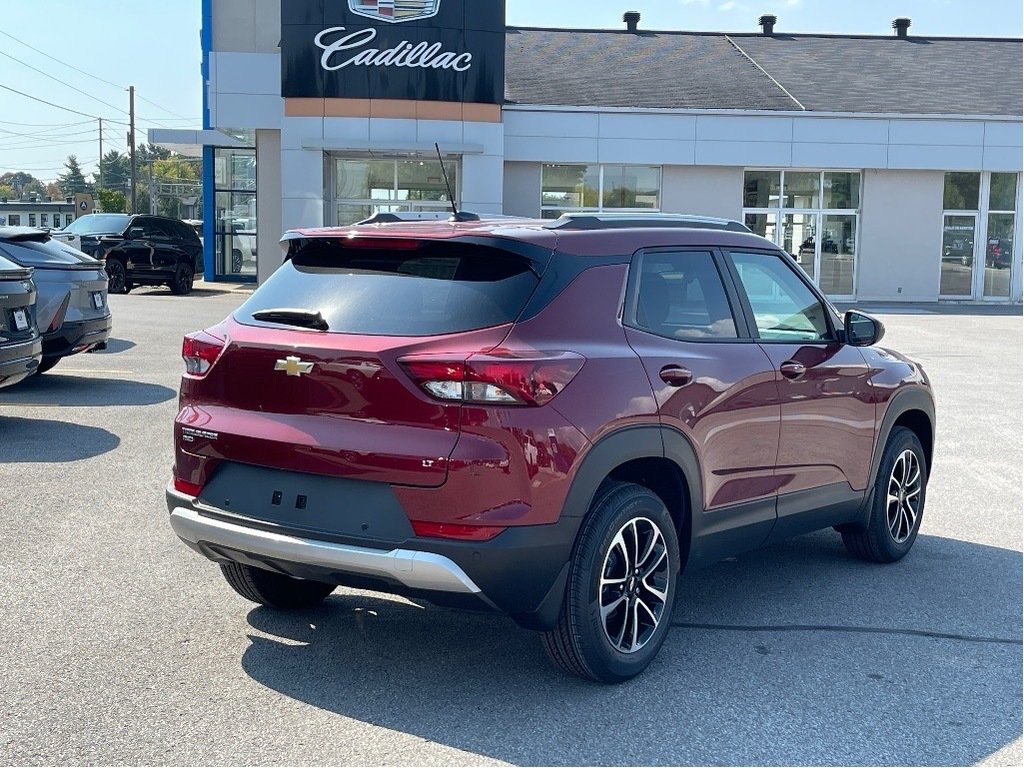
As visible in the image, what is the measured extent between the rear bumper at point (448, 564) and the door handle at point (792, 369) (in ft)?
5.36

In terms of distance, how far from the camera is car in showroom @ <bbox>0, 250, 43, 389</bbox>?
9266mm

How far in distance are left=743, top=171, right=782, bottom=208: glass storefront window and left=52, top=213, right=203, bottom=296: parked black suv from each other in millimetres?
14120

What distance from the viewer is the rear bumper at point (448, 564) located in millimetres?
4039

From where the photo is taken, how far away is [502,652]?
4.90m

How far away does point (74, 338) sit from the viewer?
12.0m

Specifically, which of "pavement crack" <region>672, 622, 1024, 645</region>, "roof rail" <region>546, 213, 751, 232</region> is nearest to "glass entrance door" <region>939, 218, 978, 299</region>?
"roof rail" <region>546, 213, 751, 232</region>

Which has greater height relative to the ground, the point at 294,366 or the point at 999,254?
the point at 999,254

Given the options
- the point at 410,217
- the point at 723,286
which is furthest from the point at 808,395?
the point at 410,217

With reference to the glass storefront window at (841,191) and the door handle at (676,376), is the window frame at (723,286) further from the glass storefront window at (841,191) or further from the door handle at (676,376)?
the glass storefront window at (841,191)

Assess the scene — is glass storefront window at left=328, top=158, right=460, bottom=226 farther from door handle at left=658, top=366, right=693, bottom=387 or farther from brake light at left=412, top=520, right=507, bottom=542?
brake light at left=412, top=520, right=507, bottom=542

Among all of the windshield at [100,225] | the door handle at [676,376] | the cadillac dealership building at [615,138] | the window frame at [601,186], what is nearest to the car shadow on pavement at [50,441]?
the door handle at [676,376]

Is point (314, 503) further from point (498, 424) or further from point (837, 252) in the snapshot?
point (837, 252)

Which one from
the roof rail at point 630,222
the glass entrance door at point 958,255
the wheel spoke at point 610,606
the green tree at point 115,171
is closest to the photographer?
the wheel spoke at point 610,606

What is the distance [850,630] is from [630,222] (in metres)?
2.08
